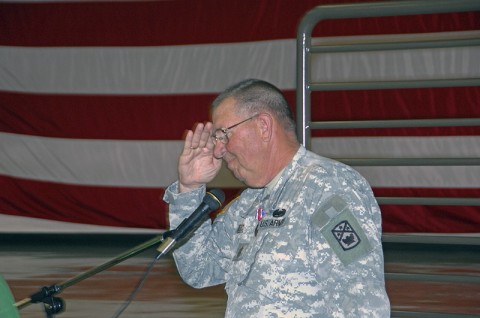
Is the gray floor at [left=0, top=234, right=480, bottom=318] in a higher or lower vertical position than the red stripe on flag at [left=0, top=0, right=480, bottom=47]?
lower

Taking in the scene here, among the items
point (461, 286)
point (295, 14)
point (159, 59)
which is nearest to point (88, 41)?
point (159, 59)

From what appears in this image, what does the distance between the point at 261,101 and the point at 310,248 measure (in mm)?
469

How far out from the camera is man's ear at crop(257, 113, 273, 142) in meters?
2.89

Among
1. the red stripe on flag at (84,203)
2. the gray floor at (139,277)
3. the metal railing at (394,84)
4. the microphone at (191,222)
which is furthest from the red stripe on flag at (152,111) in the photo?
the microphone at (191,222)

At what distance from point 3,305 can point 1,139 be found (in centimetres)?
809

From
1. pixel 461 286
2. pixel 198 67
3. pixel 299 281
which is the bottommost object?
pixel 461 286

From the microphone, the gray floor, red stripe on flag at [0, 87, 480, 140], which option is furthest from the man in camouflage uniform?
red stripe on flag at [0, 87, 480, 140]

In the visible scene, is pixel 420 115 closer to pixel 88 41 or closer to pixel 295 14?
pixel 295 14

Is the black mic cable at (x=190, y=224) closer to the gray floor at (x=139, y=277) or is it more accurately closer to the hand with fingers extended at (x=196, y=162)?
the hand with fingers extended at (x=196, y=162)

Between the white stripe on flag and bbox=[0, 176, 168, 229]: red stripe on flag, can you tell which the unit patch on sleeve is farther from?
bbox=[0, 176, 168, 229]: red stripe on flag

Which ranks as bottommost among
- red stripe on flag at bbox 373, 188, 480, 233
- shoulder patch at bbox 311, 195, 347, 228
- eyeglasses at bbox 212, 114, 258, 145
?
red stripe on flag at bbox 373, 188, 480, 233

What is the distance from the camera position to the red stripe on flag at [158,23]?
9523mm

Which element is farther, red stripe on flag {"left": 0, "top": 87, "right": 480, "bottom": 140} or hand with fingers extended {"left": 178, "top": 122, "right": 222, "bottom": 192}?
red stripe on flag {"left": 0, "top": 87, "right": 480, "bottom": 140}

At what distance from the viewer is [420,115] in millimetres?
9242
